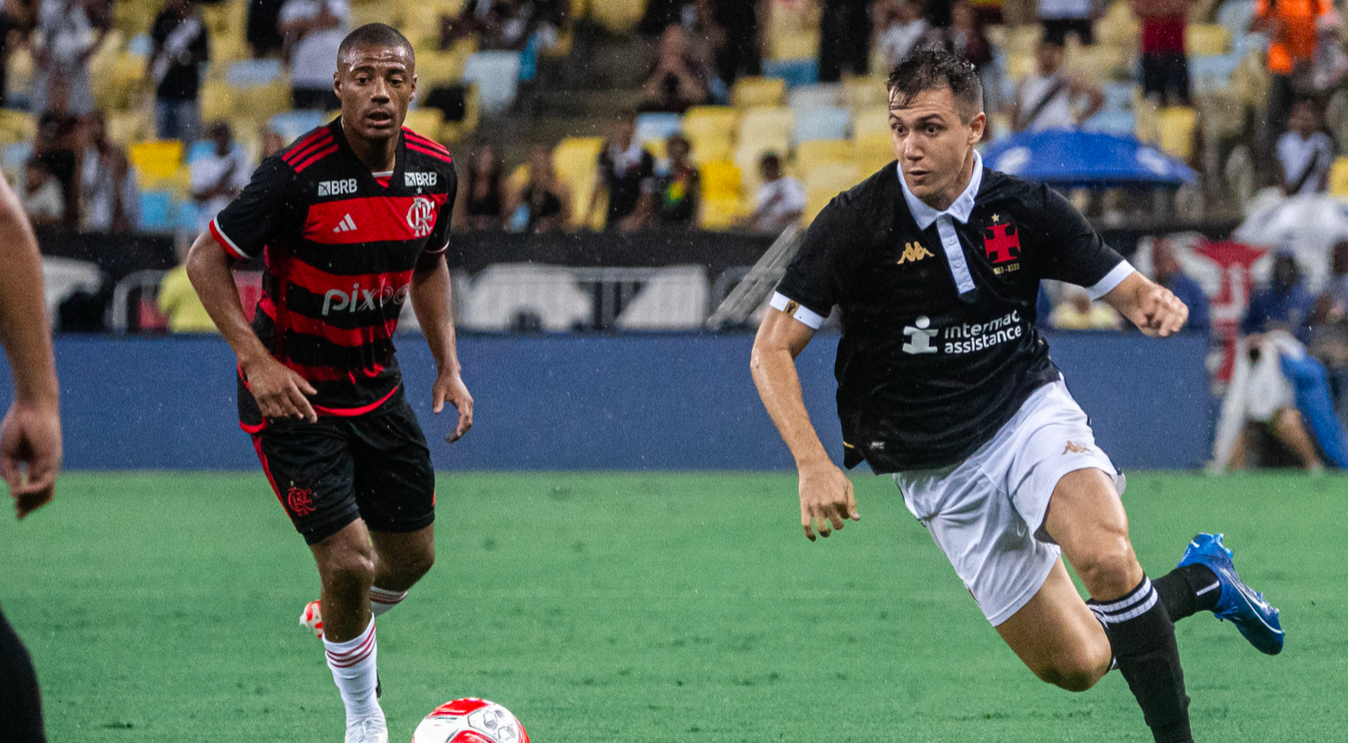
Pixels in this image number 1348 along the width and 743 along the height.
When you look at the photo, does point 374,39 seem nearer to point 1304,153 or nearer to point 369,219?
point 369,219

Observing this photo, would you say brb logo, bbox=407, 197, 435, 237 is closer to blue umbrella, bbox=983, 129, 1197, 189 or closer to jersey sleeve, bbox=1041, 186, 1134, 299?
jersey sleeve, bbox=1041, 186, 1134, 299

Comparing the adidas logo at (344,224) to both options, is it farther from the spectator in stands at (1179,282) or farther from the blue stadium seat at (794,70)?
the blue stadium seat at (794,70)

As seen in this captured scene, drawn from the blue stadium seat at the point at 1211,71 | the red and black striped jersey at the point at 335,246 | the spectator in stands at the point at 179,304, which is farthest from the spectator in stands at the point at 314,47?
the red and black striped jersey at the point at 335,246

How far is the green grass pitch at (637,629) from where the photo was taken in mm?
5410

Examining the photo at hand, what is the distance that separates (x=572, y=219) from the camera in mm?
16578

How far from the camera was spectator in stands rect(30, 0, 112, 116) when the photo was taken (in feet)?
62.2

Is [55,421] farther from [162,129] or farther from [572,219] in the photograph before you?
[162,129]

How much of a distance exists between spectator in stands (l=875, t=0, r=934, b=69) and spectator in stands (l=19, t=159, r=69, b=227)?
365 inches

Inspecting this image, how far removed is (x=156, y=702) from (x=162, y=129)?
46.7 ft

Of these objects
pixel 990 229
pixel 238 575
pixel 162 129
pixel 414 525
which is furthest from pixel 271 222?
pixel 162 129

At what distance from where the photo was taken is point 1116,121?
17.7 metres

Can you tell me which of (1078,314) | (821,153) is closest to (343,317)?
(1078,314)

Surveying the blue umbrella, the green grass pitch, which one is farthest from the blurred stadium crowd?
the green grass pitch

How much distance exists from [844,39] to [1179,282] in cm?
627
